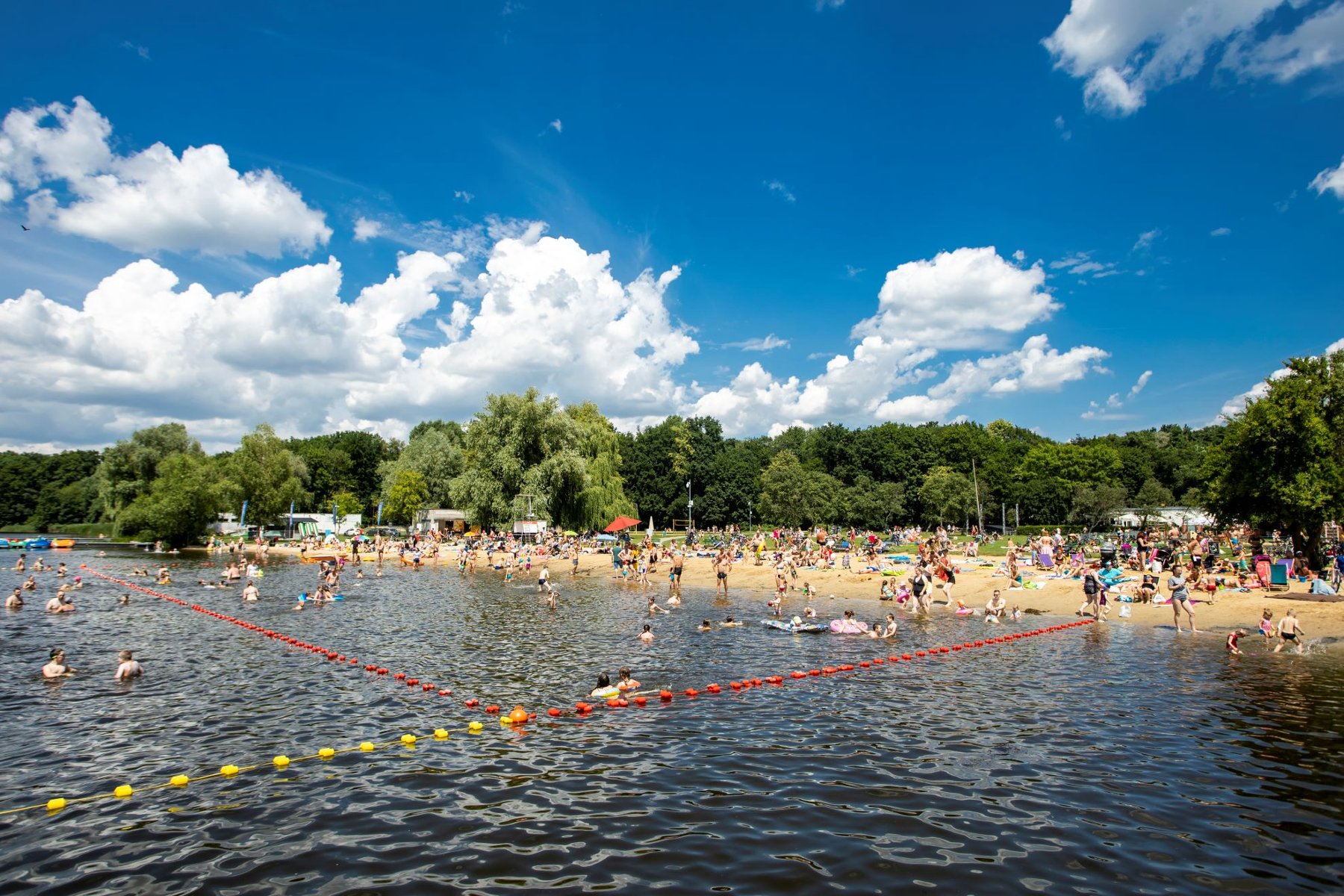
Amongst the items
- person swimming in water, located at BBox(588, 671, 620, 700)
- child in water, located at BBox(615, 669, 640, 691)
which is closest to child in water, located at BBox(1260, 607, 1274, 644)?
child in water, located at BBox(615, 669, 640, 691)

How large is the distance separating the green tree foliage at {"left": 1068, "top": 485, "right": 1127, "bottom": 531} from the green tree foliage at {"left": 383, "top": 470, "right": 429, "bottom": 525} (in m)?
82.0

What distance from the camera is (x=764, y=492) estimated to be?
266ft

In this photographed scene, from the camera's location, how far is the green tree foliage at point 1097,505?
80000mm

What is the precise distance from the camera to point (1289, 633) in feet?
67.4

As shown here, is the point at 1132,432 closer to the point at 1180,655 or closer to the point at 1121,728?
the point at 1180,655

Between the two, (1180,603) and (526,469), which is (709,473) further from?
(1180,603)

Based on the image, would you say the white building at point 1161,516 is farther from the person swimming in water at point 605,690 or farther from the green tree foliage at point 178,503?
the green tree foliage at point 178,503

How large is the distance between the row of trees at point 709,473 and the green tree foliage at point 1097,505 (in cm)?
23

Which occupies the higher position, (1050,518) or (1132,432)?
(1132,432)

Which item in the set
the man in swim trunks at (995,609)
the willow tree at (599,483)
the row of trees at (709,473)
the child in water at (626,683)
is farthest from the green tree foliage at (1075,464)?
the child in water at (626,683)

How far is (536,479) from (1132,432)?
10317 cm

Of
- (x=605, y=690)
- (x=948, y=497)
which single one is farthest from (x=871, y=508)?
(x=605, y=690)

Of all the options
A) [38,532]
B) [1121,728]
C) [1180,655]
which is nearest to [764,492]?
[1180,655]

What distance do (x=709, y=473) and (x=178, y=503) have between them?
6200 cm
